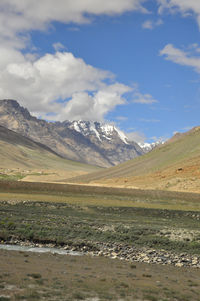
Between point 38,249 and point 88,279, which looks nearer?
point 88,279

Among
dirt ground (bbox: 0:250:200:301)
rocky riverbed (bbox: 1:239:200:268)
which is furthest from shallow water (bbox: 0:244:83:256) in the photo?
dirt ground (bbox: 0:250:200:301)

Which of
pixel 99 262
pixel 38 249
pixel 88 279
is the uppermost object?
pixel 88 279

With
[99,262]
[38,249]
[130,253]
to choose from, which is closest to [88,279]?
[99,262]

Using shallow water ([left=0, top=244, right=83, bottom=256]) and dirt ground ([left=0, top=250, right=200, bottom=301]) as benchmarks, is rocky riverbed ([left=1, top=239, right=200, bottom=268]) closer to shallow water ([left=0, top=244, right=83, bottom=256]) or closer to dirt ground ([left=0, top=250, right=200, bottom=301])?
shallow water ([left=0, top=244, right=83, bottom=256])

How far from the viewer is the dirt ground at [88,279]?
59.7 ft

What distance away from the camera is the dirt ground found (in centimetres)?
1819

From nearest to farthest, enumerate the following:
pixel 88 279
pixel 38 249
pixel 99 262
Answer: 1. pixel 88 279
2. pixel 99 262
3. pixel 38 249

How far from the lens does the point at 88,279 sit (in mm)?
21422

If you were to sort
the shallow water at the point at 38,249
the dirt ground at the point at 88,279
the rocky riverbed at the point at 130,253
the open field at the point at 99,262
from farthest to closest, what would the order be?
the shallow water at the point at 38,249 < the rocky riverbed at the point at 130,253 < the open field at the point at 99,262 < the dirt ground at the point at 88,279

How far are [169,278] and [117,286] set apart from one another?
181 inches

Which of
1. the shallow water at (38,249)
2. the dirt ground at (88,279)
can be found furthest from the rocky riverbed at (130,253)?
the dirt ground at (88,279)

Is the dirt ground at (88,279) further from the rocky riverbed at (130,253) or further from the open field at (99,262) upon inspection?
the rocky riverbed at (130,253)

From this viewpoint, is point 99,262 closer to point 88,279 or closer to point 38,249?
point 88,279

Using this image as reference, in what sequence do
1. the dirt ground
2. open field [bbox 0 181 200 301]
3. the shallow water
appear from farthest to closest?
the shallow water, open field [bbox 0 181 200 301], the dirt ground
